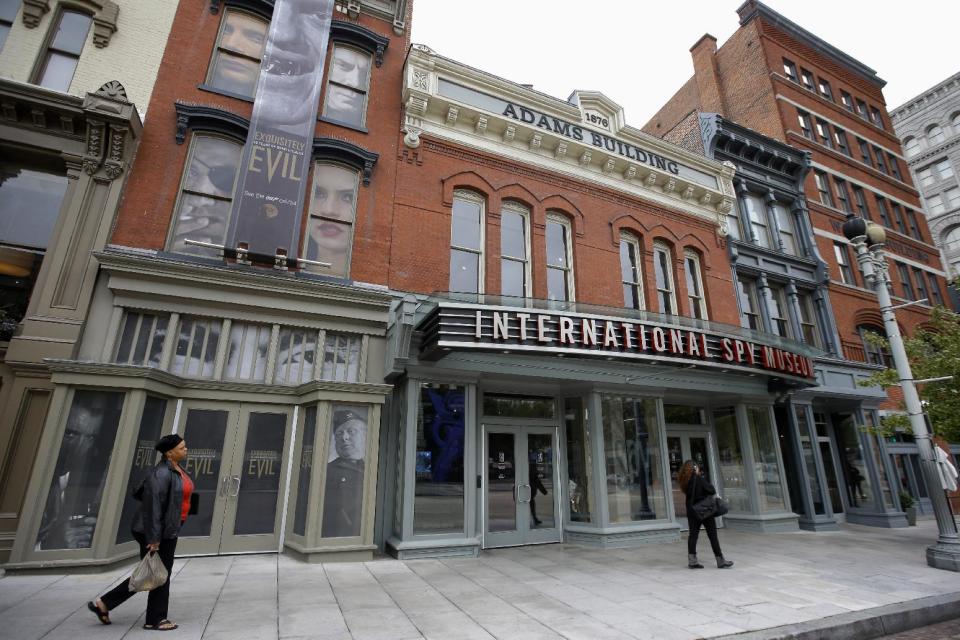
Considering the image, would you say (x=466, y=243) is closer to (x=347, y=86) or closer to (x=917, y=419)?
(x=347, y=86)

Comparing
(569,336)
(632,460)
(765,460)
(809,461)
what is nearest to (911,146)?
(809,461)

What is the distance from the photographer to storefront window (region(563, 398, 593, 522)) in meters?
10.3

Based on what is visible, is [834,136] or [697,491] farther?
[834,136]

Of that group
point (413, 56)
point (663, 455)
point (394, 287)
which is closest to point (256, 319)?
point (394, 287)

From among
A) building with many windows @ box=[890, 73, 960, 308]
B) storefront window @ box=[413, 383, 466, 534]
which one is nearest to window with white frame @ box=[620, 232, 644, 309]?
storefront window @ box=[413, 383, 466, 534]

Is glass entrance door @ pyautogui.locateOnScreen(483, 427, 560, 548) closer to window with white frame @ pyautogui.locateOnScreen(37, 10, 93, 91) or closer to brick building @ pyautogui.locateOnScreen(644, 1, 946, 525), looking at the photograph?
window with white frame @ pyautogui.locateOnScreen(37, 10, 93, 91)

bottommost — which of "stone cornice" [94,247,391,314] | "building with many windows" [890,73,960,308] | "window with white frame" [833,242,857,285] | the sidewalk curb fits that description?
the sidewalk curb

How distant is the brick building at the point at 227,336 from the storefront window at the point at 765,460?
10321 millimetres

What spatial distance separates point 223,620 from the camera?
4.83 meters

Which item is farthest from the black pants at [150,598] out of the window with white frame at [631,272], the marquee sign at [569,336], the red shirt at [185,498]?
the window with white frame at [631,272]

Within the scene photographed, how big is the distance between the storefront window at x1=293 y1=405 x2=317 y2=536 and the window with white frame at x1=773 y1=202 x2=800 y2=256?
16.9 m

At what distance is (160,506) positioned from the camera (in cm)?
460

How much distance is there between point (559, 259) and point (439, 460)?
243 inches

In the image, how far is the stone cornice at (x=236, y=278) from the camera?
26.3ft
